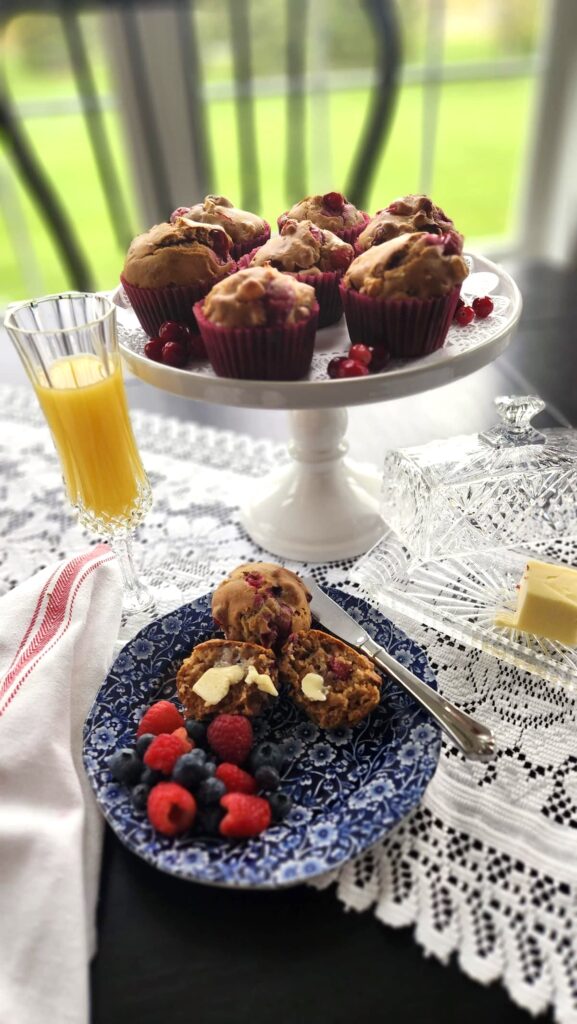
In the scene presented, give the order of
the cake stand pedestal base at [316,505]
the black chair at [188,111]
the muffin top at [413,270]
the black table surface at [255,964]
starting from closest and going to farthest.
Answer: the black table surface at [255,964]
the muffin top at [413,270]
the cake stand pedestal base at [316,505]
the black chair at [188,111]

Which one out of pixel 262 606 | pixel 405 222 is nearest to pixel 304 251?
pixel 405 222

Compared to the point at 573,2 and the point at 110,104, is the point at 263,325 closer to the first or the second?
the point at 110,104

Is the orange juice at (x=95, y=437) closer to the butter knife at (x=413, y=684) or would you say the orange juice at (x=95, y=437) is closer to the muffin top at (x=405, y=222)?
the butter knife at (x=413, y=684)

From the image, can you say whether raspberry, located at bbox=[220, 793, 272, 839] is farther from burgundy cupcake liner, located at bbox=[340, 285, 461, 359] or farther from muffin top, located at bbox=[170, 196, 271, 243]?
muffin top, located at bbox=[170, 196, 271, 243]

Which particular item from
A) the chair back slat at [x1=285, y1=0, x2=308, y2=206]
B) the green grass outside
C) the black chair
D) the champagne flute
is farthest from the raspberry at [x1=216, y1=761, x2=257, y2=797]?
the green grass outside

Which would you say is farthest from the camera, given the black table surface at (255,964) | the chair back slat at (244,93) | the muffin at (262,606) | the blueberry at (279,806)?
the chair back slat at (244,93)

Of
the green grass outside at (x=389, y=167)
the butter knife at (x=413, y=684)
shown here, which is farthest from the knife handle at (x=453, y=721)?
the green grass outside at (x=389, y=167)

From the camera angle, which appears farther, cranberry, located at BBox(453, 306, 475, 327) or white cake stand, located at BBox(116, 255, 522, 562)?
cranberry, located at BBox(453, 306, 475, 327)

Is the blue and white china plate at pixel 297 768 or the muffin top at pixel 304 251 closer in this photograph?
the blue and white china plate at pixel 297 768
